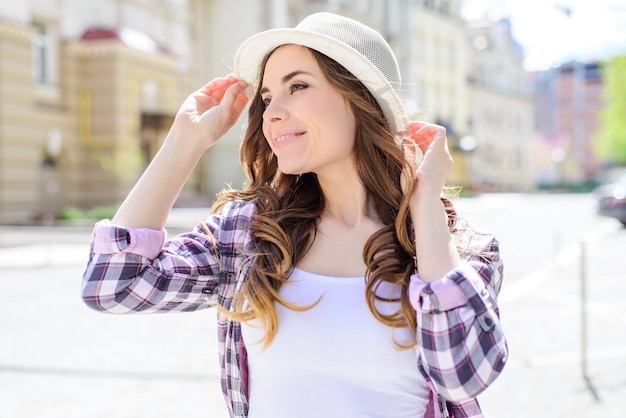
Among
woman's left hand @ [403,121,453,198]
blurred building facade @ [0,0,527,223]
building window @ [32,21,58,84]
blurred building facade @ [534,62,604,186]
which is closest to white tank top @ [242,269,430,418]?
woman's left hand @ [403,121,453,198]

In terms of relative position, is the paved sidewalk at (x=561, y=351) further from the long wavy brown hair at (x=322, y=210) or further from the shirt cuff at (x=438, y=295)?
the shirt cuff at (x=438, y=295)

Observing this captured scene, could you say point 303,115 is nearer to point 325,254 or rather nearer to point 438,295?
point 325,254

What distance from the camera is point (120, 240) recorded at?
67.4 inches

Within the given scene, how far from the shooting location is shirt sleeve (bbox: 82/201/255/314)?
173 centimetres

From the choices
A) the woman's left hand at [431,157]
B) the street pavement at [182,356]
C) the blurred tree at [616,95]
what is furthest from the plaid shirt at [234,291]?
the blurred tree at [616,95]

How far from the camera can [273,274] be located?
5.60 feet

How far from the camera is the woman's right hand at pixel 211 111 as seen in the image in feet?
6.17

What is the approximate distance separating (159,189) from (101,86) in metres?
22.3

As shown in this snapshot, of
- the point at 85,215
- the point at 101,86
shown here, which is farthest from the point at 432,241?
the point at 101,86

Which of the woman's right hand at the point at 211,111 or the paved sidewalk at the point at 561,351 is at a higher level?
the woman's right hand at the point at 211,111

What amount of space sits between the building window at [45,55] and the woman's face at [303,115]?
856 inches

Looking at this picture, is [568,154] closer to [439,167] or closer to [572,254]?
[572,254]

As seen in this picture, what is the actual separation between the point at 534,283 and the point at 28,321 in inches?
257

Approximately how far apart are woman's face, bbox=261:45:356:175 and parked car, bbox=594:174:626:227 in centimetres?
2000
